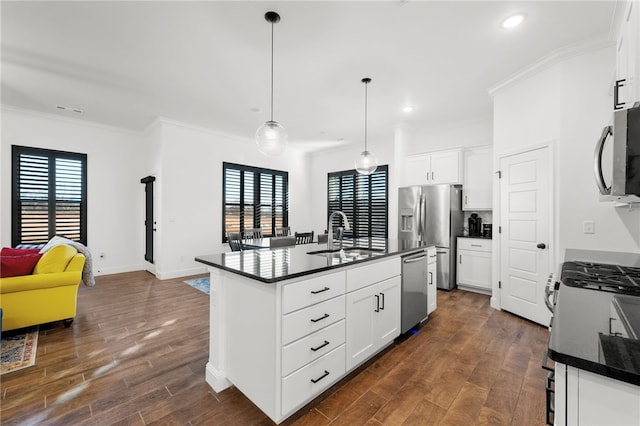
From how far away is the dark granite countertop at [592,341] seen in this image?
0.62 metres

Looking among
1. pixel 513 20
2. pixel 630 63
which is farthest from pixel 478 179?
pixel 630 63

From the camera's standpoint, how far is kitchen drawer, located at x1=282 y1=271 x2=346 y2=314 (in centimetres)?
162

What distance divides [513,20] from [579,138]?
1.41 m

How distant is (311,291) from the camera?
1751mm

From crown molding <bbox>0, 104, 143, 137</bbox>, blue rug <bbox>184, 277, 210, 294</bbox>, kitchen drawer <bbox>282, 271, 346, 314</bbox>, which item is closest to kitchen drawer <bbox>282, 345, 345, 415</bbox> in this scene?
kitchen drawer <bbox>282, 271, 346, 314</bbox>

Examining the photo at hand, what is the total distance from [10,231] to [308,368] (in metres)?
5.89

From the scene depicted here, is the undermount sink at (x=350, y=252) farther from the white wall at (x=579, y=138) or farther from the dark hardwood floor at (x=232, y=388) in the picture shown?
the white wall at (x=579, y=138)

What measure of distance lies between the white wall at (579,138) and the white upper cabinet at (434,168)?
4.90 feet

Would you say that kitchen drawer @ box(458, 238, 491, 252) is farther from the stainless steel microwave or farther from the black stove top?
the stainless steel microwave

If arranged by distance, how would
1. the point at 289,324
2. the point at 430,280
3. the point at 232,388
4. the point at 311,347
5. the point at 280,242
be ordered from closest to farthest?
the point at 289,324 → the point at 311,347 → the point at 232,388 → the point at 430,280 → the point at 280,242

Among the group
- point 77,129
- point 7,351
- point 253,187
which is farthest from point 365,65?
point 77,129

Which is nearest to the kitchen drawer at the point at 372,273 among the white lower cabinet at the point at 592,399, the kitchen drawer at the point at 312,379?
the kitchen drawer at the point at 312,379

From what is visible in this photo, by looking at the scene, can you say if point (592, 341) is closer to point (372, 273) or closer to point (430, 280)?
point (372, 273)

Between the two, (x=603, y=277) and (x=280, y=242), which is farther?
(x=280, y=242)
